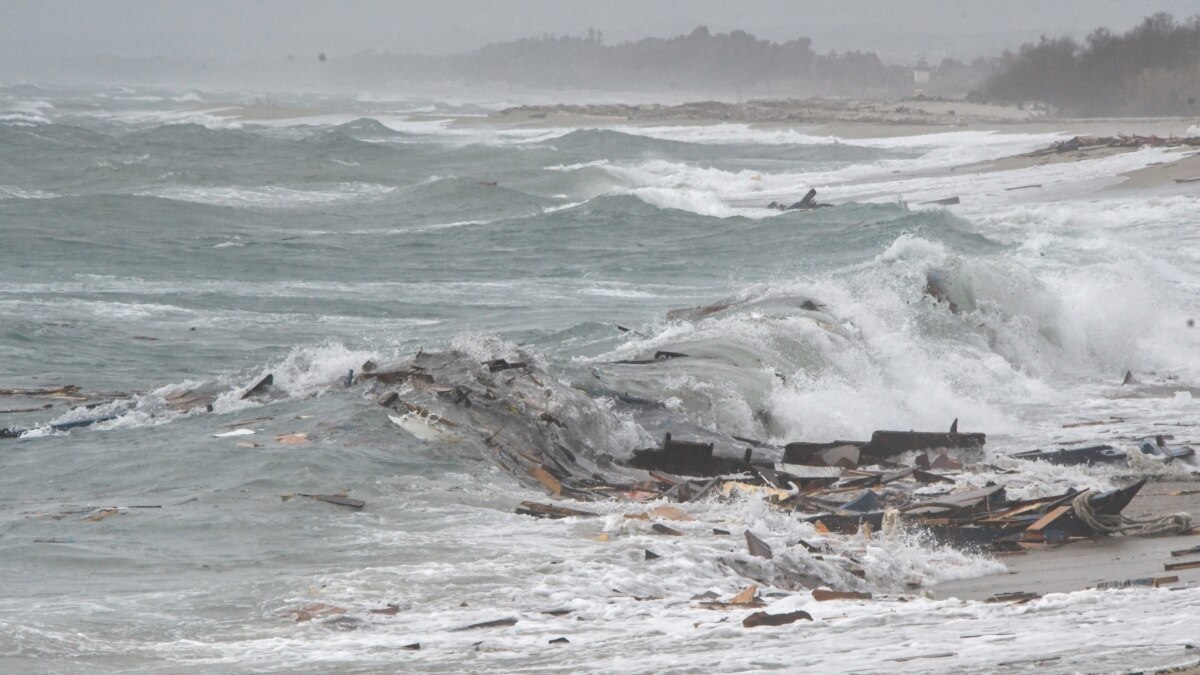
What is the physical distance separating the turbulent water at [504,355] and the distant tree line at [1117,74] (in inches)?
1155

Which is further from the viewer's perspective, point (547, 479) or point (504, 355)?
point (504, 355)

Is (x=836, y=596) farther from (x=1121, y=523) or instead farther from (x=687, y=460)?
(x=687, y=460)

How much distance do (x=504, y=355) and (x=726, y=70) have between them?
150m

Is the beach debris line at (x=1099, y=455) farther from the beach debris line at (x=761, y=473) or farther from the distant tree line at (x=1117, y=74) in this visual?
the distant tree line at (x=1117, y=74)

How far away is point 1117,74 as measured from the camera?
7231 cm

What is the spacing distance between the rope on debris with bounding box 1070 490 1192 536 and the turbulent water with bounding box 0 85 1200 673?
1.00 m

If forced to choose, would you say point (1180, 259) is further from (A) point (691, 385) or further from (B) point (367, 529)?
(B) point (367, 529)

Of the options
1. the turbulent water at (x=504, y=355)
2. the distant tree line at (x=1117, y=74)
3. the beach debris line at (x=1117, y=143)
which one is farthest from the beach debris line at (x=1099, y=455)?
the distant tree line at (x=1117, y=74)

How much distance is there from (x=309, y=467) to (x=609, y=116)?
246 feet

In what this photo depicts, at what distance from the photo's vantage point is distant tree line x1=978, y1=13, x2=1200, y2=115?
6656cm

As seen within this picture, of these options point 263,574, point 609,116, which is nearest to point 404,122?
point 609,116

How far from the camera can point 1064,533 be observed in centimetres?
848

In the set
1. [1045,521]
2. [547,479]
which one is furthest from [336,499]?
[1045,521]

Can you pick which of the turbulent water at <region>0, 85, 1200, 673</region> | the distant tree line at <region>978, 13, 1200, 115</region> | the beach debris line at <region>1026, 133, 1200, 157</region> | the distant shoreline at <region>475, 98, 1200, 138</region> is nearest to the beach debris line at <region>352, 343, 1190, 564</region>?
the turbulent water at <region>0, 85, 1200, 673</region>
